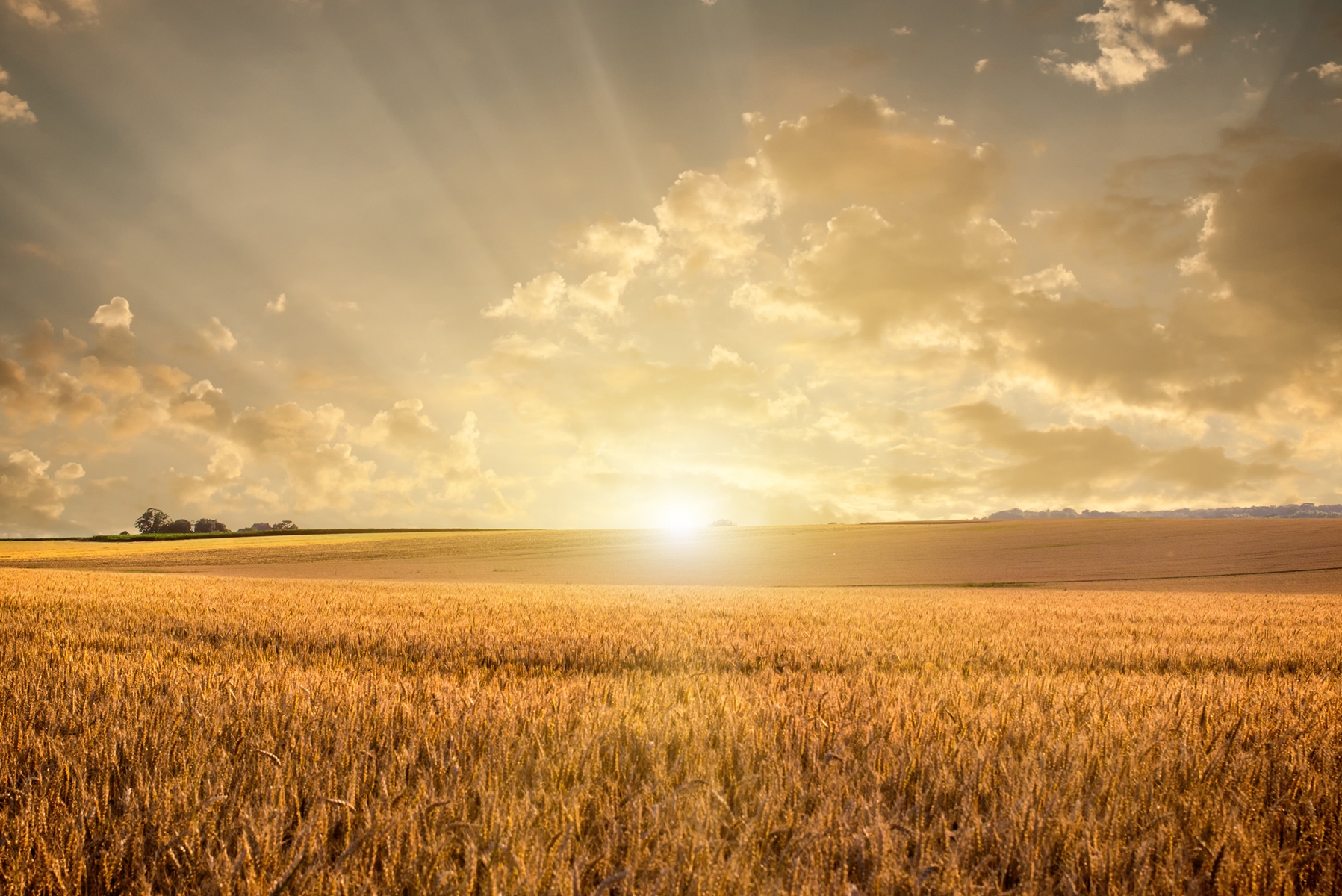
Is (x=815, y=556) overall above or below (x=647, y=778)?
below

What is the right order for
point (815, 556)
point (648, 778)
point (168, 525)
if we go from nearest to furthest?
point (648, 778) < point (815, 556) < point (168, 525)

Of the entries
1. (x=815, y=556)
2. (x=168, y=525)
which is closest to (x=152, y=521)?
(x=168, y=525)

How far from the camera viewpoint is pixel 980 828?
241 centimetres

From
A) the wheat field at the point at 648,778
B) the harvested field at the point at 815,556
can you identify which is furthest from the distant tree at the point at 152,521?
the wheat field at the point at 648,778

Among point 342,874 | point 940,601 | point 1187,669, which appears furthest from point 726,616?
point 342,874

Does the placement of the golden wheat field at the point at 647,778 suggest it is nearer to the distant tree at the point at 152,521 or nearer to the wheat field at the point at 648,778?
the wheat field at the point at 648,778

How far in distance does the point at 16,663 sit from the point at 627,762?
6.34m

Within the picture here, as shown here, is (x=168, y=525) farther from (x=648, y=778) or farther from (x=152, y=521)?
(x=648, y=778)

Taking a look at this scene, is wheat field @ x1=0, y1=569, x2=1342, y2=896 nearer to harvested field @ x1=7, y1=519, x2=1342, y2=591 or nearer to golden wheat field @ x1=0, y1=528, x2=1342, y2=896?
golden wheat field @ x1=0, y1=528, x2=1342, y2=896

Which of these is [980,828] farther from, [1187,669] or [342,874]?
[1187,669]

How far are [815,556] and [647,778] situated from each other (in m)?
52.2

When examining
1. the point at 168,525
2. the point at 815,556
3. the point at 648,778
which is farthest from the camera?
the point at 168,525

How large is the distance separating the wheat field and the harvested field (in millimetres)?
28806

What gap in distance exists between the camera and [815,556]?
53.2m
